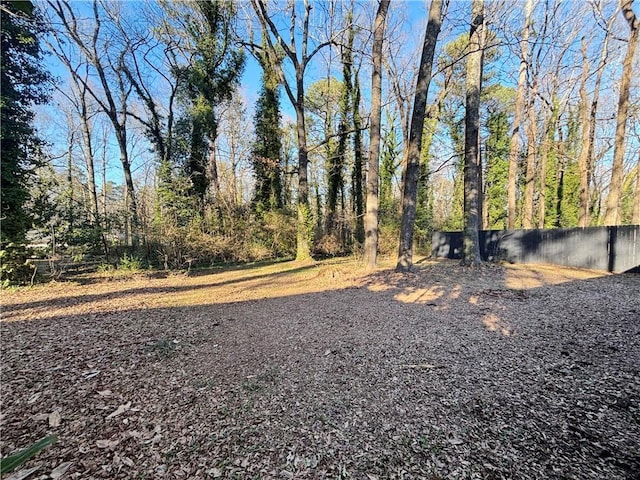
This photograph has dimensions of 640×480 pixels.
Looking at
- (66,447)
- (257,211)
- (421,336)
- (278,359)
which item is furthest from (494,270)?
(257,211)

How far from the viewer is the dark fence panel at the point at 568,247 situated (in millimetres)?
8273

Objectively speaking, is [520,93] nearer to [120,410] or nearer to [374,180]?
[374,180]

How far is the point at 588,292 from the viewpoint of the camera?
5.65 metres

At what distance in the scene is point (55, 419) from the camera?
2.23 m

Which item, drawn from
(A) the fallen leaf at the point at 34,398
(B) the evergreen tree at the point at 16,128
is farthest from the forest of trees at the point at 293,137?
(A) the fallen leaf at the point at 34,398

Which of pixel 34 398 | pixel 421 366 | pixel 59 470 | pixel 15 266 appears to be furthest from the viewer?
pixel 15 266

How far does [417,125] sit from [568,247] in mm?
6771

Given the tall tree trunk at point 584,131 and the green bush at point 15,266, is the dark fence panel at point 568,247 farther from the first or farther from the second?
the green bush at point 15,266

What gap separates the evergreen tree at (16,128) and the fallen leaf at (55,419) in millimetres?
6417

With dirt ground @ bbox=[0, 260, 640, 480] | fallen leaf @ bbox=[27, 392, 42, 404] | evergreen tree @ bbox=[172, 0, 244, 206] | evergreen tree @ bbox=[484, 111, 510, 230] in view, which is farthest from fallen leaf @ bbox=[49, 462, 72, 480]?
evergreen tree @ bbox=[484, 111, 510, 230]

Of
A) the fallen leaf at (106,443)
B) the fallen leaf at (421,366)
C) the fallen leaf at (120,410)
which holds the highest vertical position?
the fallen leaf at (120,410)

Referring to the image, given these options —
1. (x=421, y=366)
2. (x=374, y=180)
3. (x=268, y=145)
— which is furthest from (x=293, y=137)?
(x=421, y=366)

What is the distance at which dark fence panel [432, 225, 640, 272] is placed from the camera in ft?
27.1

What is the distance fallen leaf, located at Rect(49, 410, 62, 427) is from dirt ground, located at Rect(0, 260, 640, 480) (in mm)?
12
